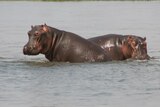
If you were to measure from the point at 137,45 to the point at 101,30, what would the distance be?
38.4 feet

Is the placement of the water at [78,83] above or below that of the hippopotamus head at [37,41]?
below

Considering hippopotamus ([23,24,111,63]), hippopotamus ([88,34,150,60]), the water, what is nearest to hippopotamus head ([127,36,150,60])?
hippopotamus ([88,34,150,60])

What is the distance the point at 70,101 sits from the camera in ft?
34.6

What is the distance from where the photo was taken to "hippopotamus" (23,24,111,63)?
1449cm

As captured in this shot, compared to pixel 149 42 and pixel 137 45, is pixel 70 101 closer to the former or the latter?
pixel 137 45

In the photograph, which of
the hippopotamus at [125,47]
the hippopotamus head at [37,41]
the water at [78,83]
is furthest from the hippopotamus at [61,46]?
the hippopotamus at [125,47]

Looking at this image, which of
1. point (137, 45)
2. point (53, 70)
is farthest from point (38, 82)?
point (137, 45)

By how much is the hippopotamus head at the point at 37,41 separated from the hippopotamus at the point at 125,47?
1678mm

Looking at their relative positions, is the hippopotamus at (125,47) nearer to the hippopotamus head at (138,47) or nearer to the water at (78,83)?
the hippopotamus head at (138,47)

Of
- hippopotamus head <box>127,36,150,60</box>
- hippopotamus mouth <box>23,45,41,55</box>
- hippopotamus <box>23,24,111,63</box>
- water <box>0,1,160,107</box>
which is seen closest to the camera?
water <box>0,1,160,107</box>

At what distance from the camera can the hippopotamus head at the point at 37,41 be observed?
14344mm

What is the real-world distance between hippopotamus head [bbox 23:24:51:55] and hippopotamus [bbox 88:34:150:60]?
5.50 feet

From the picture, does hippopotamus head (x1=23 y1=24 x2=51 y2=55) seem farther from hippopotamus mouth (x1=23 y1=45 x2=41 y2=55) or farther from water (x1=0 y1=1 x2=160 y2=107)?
water (x1=0 y1=1 x2=160 y2=107)

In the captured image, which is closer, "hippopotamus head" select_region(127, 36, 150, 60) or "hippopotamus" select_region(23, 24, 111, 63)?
"hippopotamus" select_region(23, 24, 111, 63)
